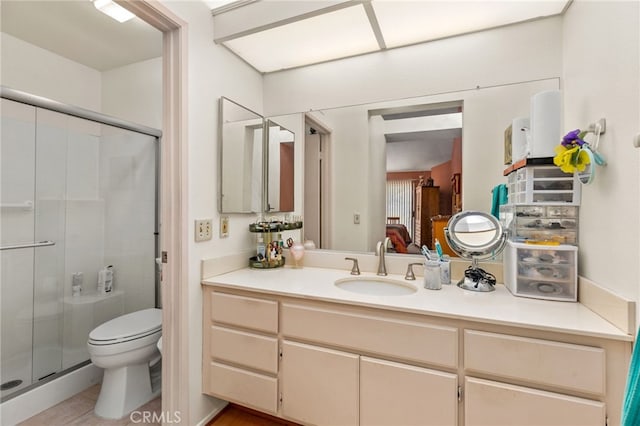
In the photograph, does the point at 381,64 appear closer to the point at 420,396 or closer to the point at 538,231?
the point at 538,231

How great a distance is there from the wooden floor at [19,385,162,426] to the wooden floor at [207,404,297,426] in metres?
0.38

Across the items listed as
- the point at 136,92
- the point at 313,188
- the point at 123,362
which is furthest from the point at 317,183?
the point at 136,92

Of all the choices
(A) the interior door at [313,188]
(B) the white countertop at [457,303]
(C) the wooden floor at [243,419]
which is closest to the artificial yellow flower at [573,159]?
(B) the white countertop at [457,303]

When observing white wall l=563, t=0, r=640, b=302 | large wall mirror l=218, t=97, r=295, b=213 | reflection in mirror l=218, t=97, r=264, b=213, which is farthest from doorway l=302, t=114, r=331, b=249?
white wall l=563, t=0, r=640, b=302

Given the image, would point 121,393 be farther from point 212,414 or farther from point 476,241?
point 476,241

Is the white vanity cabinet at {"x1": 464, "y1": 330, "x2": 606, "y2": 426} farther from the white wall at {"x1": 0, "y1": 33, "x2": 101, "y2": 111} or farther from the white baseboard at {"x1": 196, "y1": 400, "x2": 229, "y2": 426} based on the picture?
the white wall at {"x1": 0, "y1": 33, "x2": 101, "y2": 111}

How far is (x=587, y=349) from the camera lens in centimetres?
91

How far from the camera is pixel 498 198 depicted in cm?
146

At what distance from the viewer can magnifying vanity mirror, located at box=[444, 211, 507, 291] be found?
1338mm

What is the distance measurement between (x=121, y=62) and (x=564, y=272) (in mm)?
3345

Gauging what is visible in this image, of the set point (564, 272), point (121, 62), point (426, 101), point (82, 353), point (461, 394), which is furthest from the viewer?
point (121, 62)

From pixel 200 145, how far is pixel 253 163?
0.45 meters

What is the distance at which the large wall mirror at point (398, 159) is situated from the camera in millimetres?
1506

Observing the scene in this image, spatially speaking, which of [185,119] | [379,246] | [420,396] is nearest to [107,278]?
[185,119]
